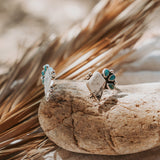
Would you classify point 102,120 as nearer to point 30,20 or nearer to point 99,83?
point 99,83

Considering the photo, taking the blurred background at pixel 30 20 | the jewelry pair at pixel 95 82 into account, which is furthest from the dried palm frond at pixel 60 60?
the jewelry pair at pixel 95 82

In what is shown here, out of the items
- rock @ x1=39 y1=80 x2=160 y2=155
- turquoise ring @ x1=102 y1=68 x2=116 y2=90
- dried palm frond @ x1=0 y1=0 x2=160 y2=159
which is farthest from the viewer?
dried palm frond @ x1=0 y1=0 x2=160 y2=159

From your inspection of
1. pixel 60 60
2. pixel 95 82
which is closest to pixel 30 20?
pixel 60 60

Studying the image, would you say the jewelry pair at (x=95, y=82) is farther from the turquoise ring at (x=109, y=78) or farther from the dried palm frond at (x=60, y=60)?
the dried palm frond at (x=60, y=60)

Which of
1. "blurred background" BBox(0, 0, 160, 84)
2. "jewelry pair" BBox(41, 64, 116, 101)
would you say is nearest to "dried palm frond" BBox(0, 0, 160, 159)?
"blurred background" BBox(0, 0, 160, 84)

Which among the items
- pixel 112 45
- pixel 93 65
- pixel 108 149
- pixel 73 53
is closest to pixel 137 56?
pixel 112 45

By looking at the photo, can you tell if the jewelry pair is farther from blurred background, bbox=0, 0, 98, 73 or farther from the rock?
blurred background, bbox=0, 0, 98, 73
